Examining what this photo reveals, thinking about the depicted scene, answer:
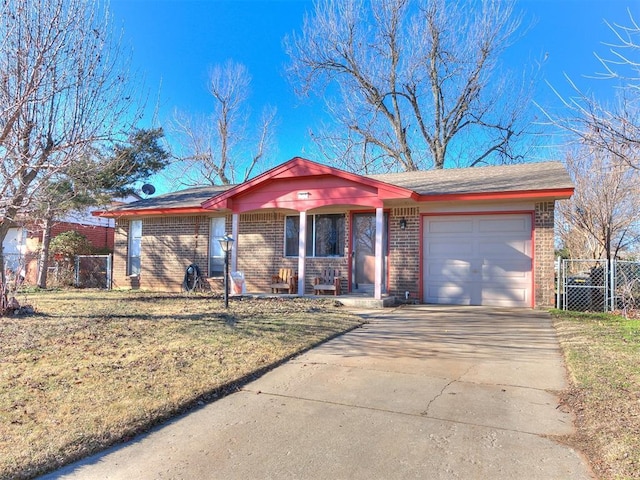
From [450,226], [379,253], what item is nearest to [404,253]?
[450,226]

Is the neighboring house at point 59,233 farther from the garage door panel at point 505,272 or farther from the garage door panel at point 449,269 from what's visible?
the garage door panel at point 505,272

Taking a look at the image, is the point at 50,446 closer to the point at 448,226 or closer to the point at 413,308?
the point at 413,308

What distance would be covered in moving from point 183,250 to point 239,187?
379 cm

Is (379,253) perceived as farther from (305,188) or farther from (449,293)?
(305,188)

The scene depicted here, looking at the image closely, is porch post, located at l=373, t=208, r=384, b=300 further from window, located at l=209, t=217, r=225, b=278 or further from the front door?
window, located at l=209, t=217, r=225, b=278

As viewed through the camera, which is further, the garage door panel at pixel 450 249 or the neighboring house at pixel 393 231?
the garage door panel at pixel 450 249

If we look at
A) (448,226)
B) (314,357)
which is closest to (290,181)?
(448,226)

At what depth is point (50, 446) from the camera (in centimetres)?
312

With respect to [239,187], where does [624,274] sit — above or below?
below

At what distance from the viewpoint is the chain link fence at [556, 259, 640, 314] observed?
9.66 meters

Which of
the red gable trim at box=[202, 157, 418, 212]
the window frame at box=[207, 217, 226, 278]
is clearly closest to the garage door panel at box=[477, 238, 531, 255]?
the red gable trim at box=[202, 157, 418, 212]

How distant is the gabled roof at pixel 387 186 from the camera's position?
10312 mm

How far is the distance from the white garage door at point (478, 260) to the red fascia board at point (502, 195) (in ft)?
2.38

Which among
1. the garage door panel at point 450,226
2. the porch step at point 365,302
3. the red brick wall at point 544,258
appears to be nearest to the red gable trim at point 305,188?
the garage door panel at point 450,226
